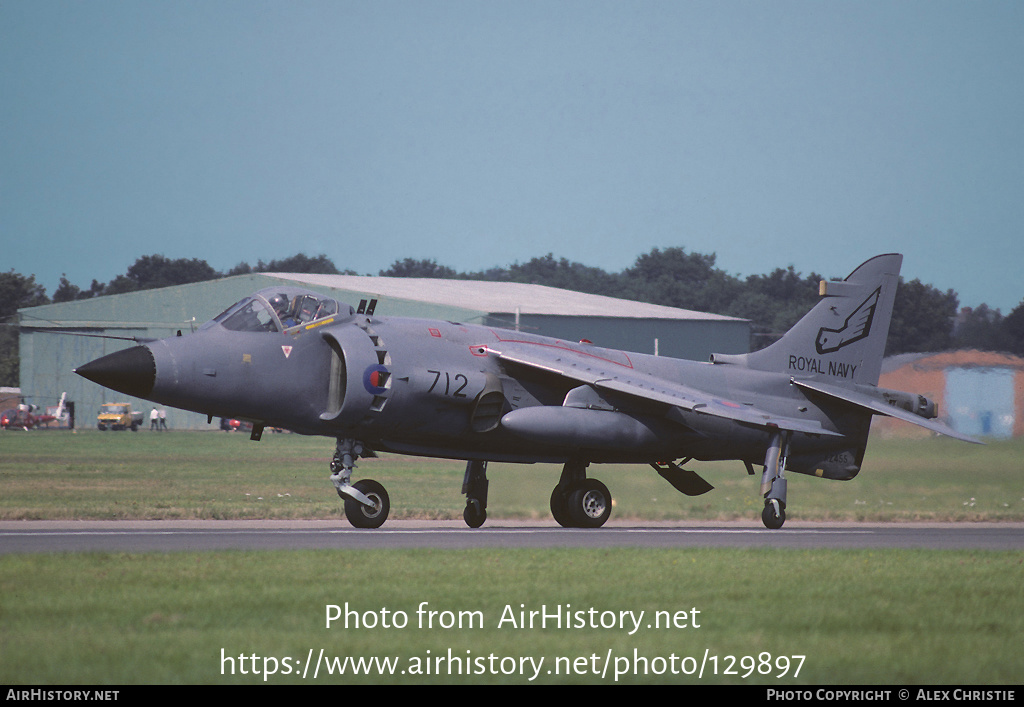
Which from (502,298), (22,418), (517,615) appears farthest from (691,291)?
(517,615)

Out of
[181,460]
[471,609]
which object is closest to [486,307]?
[181,460]

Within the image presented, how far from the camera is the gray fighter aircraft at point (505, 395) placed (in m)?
17.6

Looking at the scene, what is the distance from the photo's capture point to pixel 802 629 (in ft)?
30.5

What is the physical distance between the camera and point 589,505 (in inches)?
779

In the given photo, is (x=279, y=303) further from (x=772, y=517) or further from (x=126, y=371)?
(x=772, y=517)

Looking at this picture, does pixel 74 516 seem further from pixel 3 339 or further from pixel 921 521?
pixel 3 339

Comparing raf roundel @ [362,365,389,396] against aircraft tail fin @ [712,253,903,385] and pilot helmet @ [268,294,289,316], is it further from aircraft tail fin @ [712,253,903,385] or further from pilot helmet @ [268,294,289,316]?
aircraft tail fin @ [712,253,903,385]

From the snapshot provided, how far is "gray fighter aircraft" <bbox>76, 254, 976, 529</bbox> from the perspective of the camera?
57.7 ft

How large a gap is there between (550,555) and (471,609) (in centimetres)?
409

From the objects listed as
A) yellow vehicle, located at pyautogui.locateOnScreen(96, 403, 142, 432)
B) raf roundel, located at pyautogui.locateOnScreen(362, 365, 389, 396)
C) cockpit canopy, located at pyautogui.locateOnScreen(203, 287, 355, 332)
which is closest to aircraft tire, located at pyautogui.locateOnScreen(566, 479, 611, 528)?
raf roundel, located at pyautogui.locateOnScreen(362, 365, 389, 396)

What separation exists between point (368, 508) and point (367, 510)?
0.04 m

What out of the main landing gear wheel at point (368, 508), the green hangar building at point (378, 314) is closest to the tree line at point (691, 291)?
the green hangar building at point (378, 314)

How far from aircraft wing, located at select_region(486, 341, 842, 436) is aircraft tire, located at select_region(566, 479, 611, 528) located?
165 cm

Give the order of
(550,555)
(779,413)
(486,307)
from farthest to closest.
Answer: (486,307)
(779,413)
(550,555)
